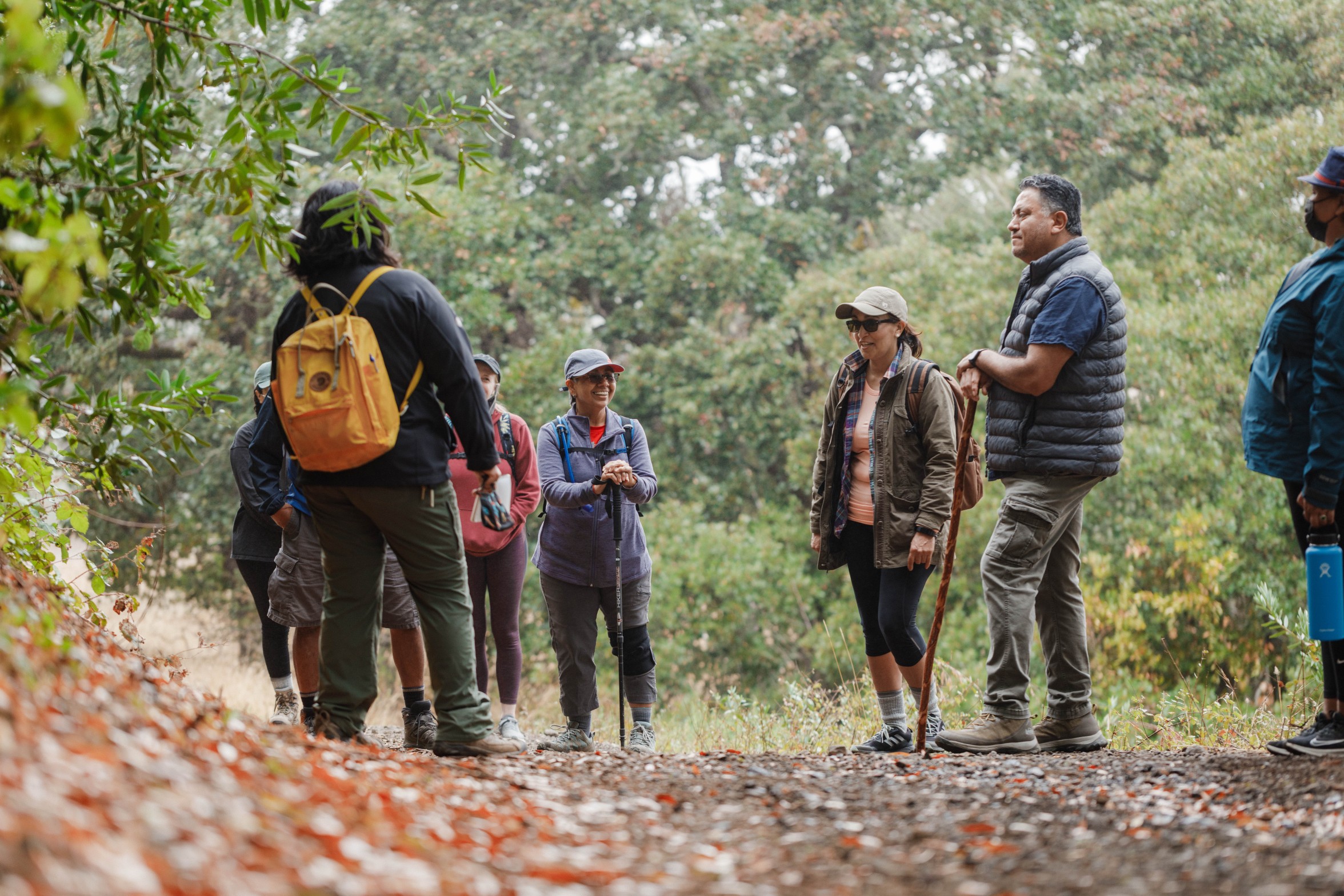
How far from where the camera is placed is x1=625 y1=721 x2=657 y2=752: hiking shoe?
4961 mm

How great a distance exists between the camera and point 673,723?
8.77 m

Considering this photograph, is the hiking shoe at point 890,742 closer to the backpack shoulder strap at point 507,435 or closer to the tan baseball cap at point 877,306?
the tan baseball cap at point 877,306

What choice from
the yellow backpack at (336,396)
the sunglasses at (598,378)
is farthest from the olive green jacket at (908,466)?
the yellow backpack at (336,396)

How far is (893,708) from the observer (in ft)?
15.1

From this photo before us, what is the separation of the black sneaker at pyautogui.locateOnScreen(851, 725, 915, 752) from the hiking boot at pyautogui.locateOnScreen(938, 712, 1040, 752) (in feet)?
0.97

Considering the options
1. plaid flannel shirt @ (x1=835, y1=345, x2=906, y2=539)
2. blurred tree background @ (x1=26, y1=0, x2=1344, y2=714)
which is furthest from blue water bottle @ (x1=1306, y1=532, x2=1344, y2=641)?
blurred tree background @ (x1=26, y1=0, x2=1344, y2=714)

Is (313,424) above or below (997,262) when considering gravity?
below

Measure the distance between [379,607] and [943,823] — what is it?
2.02 metres

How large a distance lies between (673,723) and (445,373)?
5802 millimetres

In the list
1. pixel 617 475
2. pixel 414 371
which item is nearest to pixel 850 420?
pixel 617 475

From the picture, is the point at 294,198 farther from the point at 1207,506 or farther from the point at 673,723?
the point at 1207,506

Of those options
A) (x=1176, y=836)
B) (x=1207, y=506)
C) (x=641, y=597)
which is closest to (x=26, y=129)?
(x=1176, y=836)

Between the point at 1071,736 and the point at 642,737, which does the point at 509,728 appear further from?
the point at 1071,736

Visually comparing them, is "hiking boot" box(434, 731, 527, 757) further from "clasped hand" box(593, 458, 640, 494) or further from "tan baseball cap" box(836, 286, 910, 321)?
"tan baseball cap" box(836, 286, 910, 321)
